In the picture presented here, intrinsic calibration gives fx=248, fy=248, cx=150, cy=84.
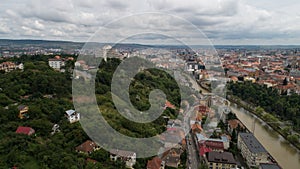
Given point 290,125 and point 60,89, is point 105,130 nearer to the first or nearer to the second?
point 60,89

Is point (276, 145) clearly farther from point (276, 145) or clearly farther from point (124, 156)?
point (124, 156)

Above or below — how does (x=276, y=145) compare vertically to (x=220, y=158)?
below

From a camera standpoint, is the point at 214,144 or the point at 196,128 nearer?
the point at 214,144

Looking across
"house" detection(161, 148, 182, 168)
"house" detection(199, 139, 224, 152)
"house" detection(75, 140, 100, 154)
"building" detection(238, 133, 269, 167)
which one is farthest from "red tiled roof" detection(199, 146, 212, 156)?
"house" detection(75, 140, 100, 154)

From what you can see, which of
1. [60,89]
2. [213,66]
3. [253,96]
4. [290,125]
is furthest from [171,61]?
[60,89]

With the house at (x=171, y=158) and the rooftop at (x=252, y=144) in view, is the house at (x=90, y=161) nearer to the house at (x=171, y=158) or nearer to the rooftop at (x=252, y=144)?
the house at (x=171, y=158)

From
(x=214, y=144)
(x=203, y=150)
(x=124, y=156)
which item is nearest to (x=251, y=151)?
(x=214, y=144)
